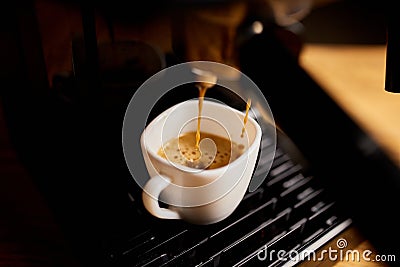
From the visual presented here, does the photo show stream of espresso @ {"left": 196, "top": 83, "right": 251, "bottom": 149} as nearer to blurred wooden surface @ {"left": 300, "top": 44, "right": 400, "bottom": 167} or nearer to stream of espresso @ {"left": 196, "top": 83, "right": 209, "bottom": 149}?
stream of espresso @ {"left": 196, "top": 83, "right": 209, "bottom": 149}

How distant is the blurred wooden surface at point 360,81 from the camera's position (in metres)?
0.57

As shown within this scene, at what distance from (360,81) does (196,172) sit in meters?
0.32

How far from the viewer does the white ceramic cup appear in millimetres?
385

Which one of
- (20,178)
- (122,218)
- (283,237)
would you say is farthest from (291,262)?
(20,178)

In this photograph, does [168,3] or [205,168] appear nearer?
[168,3]

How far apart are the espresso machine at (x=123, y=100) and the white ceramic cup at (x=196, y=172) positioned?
22 millimetres

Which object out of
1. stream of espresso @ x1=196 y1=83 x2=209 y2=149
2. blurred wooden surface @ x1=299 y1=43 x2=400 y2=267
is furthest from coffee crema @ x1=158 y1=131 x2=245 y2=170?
blurred wooden surface @ x1=299 y1=43 x2=400 y2=267

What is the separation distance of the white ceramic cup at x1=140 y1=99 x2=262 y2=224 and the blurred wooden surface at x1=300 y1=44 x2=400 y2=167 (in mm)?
151

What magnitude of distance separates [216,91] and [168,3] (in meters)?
0.20

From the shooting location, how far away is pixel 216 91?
463 mm

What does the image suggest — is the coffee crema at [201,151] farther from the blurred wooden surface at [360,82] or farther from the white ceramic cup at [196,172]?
the blurred wooden surface at [360,82]

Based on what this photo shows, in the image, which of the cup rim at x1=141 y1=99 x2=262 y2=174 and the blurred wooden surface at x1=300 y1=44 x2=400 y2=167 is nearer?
the cup rim at x1=141 y1=99 x2=262 y2=174

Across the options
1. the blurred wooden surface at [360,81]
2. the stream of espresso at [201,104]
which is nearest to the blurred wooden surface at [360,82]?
the blurred wooden surface at [360,81]

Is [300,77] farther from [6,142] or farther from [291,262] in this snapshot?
[6,142]
